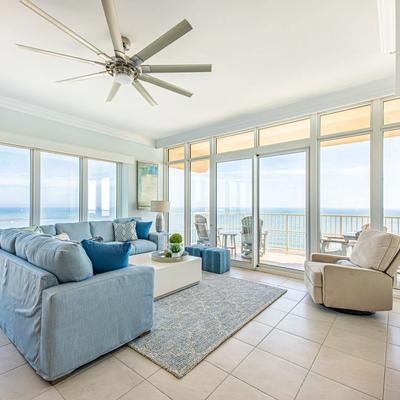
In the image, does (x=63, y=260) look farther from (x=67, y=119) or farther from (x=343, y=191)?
(x=343, y=191)

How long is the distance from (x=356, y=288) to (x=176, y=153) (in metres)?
4.72

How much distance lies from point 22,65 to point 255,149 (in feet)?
12.0

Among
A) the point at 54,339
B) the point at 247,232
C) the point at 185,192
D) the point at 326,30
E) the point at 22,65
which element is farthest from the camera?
the point at 185,192

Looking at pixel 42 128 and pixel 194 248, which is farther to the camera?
pixel 194 248

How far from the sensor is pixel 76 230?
4.20m

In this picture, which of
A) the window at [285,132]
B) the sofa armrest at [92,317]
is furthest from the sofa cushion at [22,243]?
the window at [285,132]

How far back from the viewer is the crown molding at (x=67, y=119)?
3.76 m

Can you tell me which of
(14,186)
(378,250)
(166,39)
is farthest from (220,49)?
(14,186)

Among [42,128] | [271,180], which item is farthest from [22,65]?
[271,180]

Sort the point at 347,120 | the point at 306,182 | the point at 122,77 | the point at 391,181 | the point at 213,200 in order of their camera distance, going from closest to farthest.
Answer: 1. the point at 122,77
2. the point at 391,181
3. the point at 347,120
4. the point at 306,182
5. the point at 213,200

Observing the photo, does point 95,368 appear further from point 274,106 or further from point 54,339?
point 274,106

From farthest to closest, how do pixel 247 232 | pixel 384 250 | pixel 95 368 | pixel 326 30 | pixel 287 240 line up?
pixel 247 232, pixel 287 240, pixel 384 250, pixel 326 30, pixel 95 368

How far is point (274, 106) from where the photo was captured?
4.03m

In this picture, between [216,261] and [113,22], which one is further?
[216,261]
